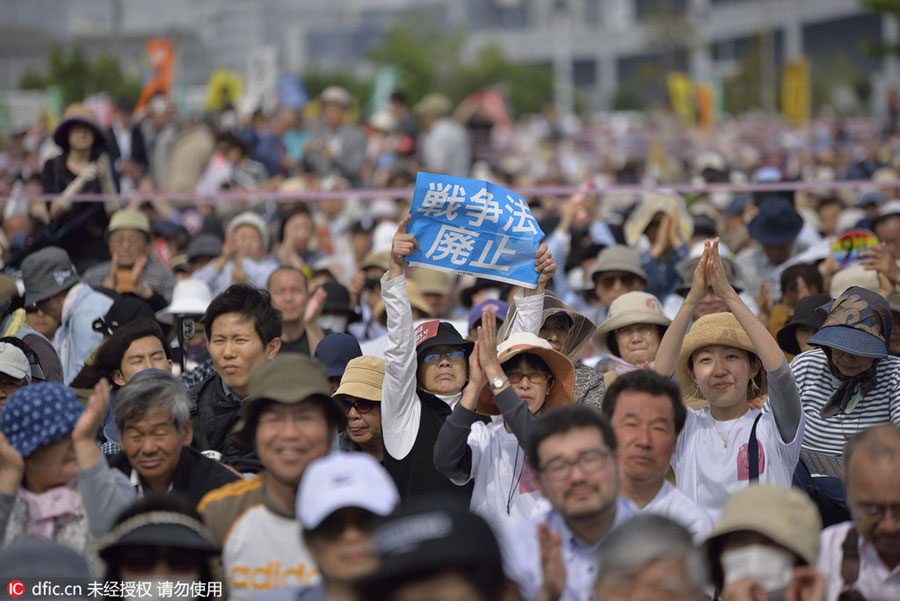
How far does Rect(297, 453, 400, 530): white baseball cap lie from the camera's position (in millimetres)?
3740

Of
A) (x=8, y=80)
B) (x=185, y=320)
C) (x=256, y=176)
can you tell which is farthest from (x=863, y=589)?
(x=8, y=80)

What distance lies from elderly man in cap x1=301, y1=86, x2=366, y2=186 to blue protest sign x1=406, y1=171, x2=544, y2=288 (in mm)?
10178

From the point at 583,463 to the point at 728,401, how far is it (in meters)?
1.60

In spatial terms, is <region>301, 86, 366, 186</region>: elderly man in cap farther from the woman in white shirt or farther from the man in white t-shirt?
the man in white t-shirt

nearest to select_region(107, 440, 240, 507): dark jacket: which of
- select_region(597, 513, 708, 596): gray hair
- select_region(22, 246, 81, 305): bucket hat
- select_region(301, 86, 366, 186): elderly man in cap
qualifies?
select_region(597, 513, 708, 596): gray hair

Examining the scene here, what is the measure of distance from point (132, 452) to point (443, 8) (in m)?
104

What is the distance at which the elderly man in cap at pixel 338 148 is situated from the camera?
653 inches

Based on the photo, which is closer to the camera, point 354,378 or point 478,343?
point 478,343

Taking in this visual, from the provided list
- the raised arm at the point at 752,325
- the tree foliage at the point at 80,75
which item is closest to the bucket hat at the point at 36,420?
the raised arm at the point at 752,325

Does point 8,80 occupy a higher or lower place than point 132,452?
higher

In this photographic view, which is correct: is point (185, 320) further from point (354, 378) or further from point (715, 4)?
point (715, 4)

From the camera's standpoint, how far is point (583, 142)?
29594mm

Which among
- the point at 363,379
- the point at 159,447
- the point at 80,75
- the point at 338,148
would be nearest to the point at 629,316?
the point at 363,379

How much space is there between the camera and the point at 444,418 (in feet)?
19.9
